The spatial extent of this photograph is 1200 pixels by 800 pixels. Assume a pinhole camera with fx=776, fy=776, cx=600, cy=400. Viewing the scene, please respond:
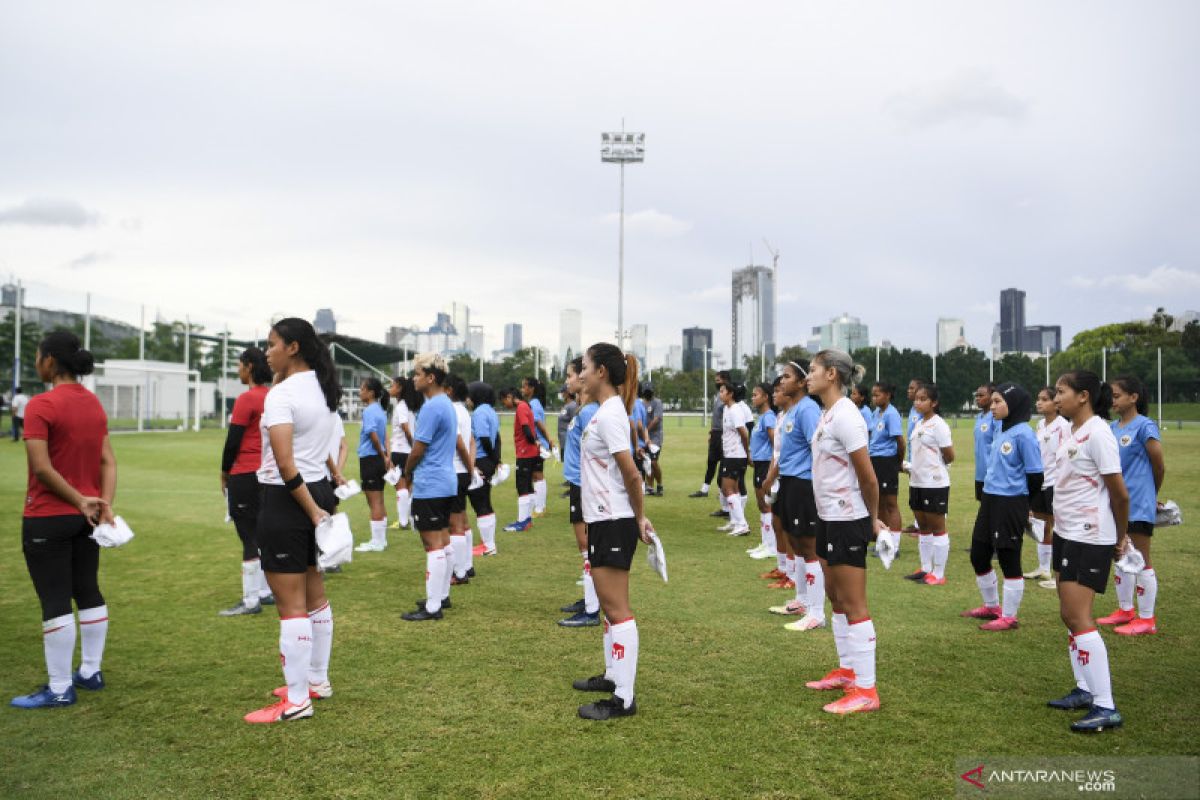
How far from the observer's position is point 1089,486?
4.81m

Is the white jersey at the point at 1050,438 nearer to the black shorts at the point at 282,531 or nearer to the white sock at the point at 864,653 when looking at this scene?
the white sock at the point at 864,653

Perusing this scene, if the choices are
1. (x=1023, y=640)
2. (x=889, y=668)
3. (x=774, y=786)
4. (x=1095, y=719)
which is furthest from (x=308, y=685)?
(x=1023, y=640)

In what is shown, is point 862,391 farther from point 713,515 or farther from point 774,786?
point 774,786

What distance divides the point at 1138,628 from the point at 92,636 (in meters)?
8.10

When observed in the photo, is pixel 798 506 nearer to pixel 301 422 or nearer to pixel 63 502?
pixel 301 422

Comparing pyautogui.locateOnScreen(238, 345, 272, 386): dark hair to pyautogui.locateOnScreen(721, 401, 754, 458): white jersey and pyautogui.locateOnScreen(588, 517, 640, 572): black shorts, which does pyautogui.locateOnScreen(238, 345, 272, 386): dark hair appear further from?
pyautogui.locateOnScreen(721, 401, 754, 458): white jersey

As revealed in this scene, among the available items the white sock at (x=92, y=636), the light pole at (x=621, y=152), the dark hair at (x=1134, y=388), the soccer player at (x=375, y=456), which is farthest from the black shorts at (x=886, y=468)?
the light pole at (x=621, y=152)

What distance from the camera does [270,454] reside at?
4547 millimetres

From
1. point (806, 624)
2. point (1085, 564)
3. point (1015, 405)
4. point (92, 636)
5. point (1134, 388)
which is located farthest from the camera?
point (1015, 405)

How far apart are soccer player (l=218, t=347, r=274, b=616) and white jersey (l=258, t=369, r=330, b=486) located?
1.83 m

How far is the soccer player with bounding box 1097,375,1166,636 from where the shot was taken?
256 inches

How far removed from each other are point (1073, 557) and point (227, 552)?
32.0 ft

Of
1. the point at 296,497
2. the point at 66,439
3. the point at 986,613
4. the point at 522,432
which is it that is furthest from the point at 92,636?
the point at 522,432

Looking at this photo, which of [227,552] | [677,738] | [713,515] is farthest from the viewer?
[713,515]
